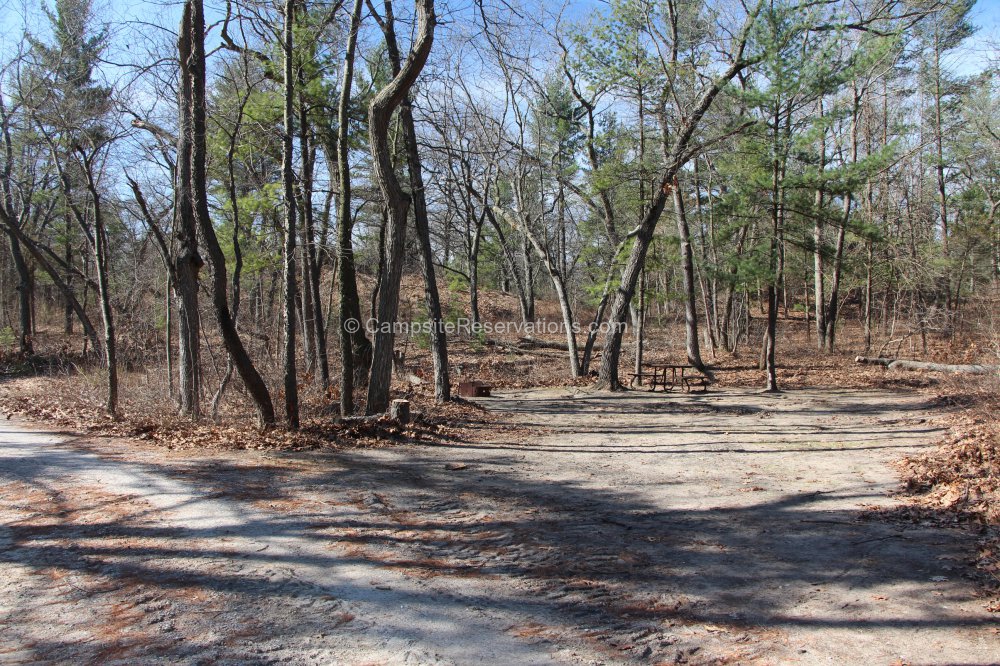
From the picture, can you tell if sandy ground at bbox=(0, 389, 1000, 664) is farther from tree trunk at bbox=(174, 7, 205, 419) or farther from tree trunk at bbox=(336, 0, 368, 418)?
tree trunk at bbox=(336, 0, 368, 418)

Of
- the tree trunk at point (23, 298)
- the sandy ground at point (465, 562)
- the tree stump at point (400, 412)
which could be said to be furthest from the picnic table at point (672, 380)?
the tree trunk at point (23, 298)

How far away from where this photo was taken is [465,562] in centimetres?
491

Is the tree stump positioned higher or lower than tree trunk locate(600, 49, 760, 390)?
lower

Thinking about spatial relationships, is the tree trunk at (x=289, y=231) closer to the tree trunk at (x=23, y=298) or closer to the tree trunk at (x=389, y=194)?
the tree trunk at (x=389, y=194)

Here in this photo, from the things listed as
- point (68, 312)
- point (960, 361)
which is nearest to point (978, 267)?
point (960, 361)

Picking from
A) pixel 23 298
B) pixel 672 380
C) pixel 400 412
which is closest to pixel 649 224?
pixel 672 380

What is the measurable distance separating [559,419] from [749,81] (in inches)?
435

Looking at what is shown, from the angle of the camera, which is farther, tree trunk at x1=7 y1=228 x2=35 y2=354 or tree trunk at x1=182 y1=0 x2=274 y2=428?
tree trunk at x1=7 y1=228 x2=35 y2=354

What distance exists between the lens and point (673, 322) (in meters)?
37.7

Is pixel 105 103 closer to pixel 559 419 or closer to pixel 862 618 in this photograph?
pixel 559 419

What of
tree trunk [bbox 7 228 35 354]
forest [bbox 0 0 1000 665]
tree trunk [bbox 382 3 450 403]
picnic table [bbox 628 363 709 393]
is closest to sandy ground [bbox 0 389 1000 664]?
forest [bbox 0 0 1000 665]

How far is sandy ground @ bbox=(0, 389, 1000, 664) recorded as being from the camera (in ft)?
11.9

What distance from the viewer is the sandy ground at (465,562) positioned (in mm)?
3627

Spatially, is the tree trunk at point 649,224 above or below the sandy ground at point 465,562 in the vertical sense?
above
